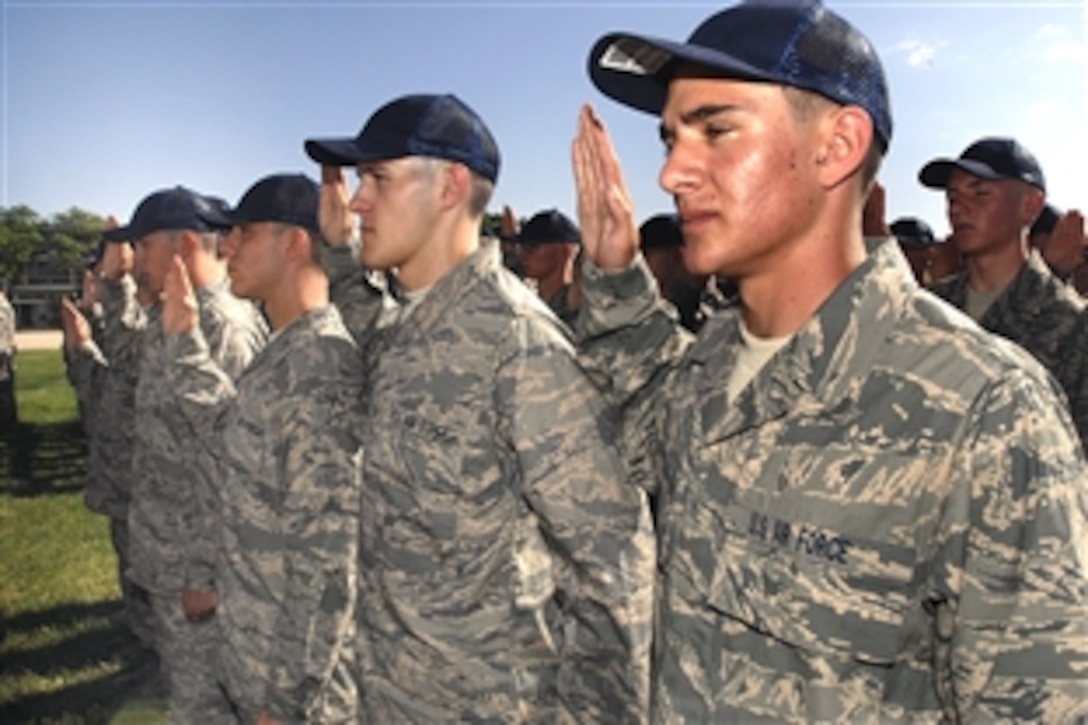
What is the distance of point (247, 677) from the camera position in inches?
117

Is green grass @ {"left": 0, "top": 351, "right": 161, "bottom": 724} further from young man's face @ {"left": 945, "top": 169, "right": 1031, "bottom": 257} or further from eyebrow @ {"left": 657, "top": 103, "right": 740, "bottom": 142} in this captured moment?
young man's face @ {"left": 945, "top": 169, "right": 1031, "bottom": 257}

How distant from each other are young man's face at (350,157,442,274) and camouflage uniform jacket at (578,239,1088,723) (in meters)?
1.39

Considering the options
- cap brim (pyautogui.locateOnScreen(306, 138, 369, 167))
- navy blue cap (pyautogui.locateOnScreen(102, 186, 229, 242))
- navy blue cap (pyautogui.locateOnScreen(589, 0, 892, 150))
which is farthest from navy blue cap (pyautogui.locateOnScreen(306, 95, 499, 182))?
navy blue cap (pyautogui.locateOnScreen(102, 186, 229, 242))

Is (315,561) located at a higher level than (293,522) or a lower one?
lower

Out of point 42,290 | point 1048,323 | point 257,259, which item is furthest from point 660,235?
point 42,290

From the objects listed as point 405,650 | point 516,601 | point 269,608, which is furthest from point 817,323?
point 269,608

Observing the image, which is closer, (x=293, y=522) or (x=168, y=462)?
(x=293, y=522)

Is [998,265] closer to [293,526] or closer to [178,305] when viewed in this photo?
[293,526]

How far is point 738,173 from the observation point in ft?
5.22

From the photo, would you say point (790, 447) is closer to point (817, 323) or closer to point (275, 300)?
point (817, 323)

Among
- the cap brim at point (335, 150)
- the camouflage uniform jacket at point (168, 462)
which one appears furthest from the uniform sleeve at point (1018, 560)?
the camouflage uniform jacket at point (168, 462)

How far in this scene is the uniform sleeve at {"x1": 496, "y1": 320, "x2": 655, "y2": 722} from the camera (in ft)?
7.10

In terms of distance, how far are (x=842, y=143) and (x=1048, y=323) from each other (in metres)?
3.87

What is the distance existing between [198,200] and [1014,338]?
4.67 m
